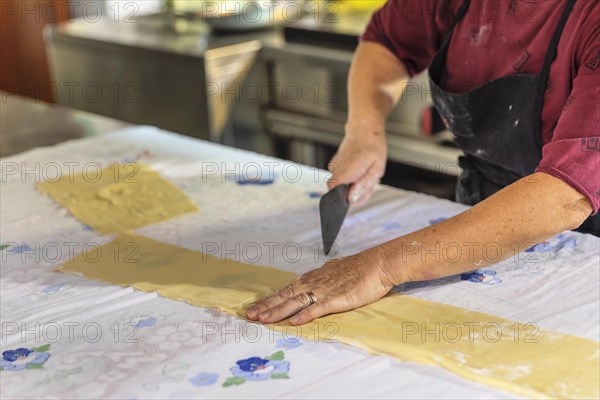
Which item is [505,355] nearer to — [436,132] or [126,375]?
[126,375]

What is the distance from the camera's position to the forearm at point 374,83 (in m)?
1.95

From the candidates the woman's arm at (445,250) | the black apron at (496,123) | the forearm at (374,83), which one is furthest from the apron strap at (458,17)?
the woman's arm at (445,250)

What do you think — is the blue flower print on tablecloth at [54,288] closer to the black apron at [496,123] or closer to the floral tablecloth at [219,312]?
the floral tablecloth at [219,312]

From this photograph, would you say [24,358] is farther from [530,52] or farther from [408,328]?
[530,52]

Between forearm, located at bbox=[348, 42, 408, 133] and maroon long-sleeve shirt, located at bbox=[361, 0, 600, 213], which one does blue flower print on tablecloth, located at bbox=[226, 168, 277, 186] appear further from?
maroon long-sleeve shirt, located at bbox=[361, 0, 600, 213]

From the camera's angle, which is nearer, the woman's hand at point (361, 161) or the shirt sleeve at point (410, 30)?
the woman's hand at point (361, 161)

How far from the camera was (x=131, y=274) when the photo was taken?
1.51m

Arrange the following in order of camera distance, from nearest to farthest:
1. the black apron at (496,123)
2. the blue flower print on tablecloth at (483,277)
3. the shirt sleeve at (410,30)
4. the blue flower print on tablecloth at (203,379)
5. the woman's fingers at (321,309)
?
the blue flower print on tablecloth at (203,379)
the woman's fingers at (321,309)
the blue flower print on tablecloth at (483,277)
the black apron at (496,123)
the shirt sleeve at (410,30)

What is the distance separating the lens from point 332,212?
169 centimetres

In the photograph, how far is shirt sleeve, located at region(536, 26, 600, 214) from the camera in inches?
52.3

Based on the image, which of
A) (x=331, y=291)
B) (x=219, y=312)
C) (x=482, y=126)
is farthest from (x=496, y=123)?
(x=219, y=312)

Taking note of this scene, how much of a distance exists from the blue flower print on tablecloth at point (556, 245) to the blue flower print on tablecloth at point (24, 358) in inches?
32.8

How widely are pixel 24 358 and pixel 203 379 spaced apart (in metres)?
0.27

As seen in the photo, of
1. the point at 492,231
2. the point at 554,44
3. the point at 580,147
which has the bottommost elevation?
the point at 492,231
